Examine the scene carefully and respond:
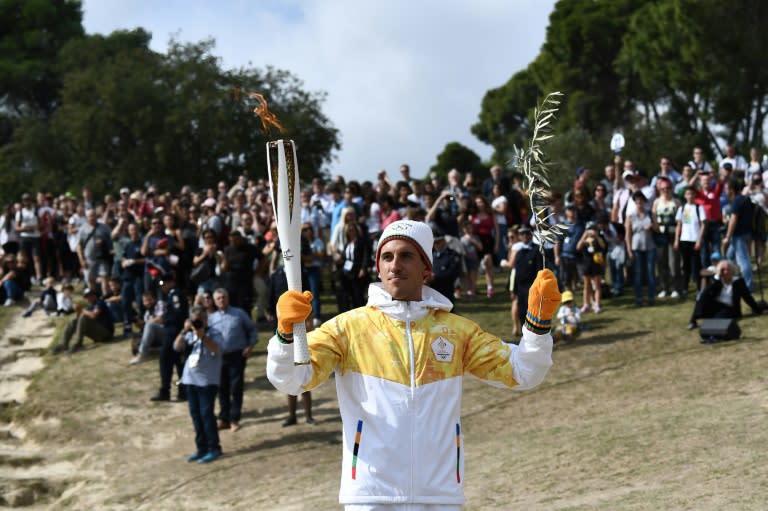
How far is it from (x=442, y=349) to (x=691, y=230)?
488 inches

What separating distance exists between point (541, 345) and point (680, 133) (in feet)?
117

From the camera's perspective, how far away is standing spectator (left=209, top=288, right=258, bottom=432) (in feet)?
45.3

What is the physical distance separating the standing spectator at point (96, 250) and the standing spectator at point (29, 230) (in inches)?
96.1

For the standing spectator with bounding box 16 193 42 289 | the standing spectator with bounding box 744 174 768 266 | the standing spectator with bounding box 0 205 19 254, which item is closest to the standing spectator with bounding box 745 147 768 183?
the standing spectator with bounding box 744 174 768 266

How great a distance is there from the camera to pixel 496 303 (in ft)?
63.0

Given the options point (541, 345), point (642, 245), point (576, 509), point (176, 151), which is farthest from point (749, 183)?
point (176, 151)

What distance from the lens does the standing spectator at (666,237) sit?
17141 millimetres

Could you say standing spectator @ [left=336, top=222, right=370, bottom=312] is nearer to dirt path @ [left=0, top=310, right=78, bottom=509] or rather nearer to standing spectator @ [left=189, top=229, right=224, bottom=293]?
standing spectator @ [left=189, top=229, right=224, bottom=293]

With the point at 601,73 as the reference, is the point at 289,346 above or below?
below

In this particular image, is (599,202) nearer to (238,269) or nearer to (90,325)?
(238,269)

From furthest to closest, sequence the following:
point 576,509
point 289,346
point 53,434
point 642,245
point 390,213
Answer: point 390,213, point 642,245, point 53,434, point 576,509, point 289,346

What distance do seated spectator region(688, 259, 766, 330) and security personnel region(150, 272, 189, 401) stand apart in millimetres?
7167

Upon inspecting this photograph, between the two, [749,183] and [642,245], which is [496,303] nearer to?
[642,245]

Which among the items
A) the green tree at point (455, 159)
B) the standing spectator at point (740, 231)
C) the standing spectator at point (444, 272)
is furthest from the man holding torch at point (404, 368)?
the green tree at point (455, 159)
